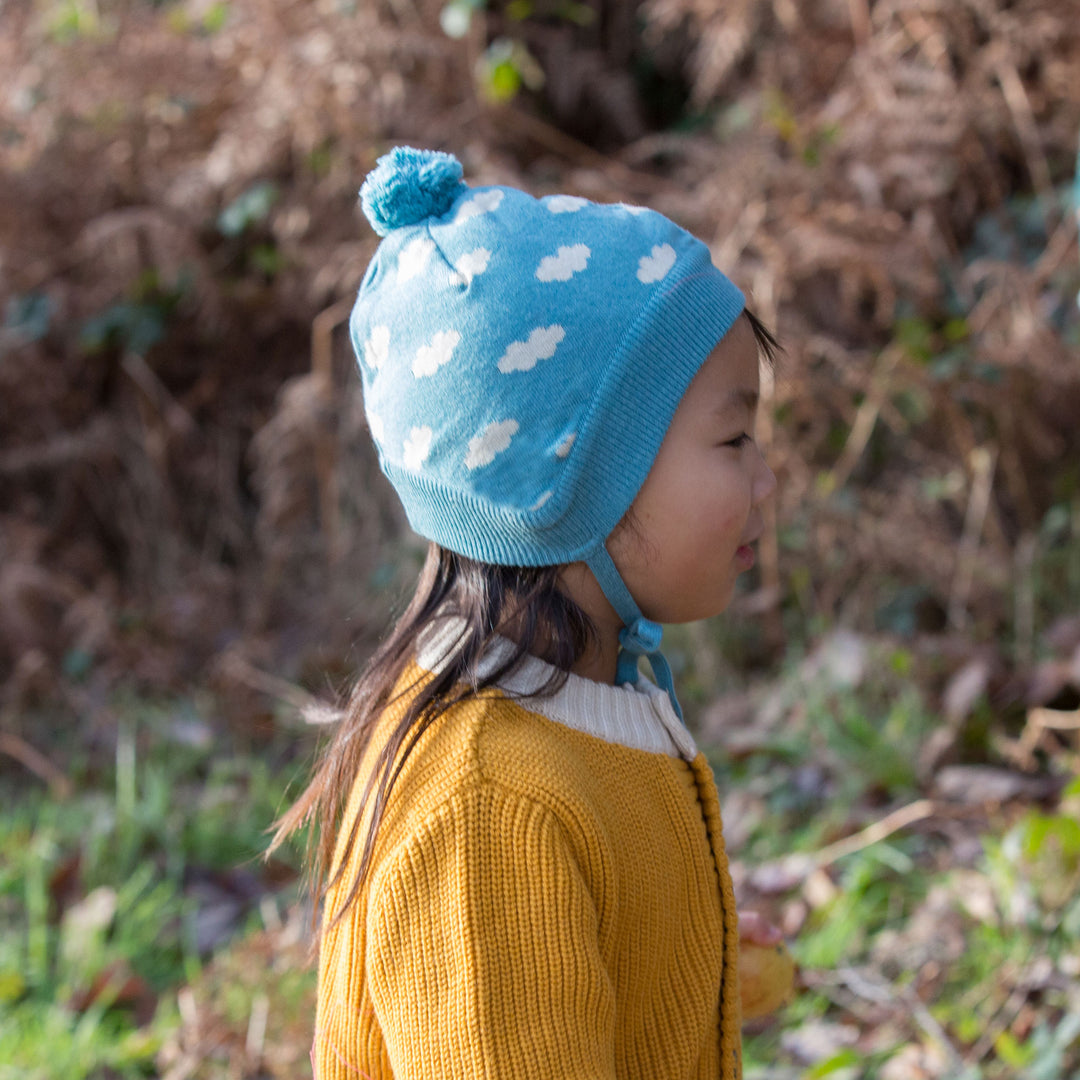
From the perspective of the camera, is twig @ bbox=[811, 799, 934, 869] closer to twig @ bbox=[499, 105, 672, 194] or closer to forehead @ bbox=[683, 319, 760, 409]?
forehead @ bbox=[683, 319, 760, 409]

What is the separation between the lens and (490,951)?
1150mm

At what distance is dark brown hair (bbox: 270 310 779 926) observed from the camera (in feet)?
4.41

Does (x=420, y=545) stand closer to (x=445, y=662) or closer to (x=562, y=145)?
(x=562, y=145)

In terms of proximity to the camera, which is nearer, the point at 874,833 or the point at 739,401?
the point at 739,401

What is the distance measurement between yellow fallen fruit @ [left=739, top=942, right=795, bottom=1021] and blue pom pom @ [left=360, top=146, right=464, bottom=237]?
3.72 ft

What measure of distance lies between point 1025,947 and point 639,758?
1.47m

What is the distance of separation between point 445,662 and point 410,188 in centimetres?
61

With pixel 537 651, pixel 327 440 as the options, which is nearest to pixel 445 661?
pixel 537 651

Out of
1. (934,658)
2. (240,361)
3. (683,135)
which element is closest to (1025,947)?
(934,658)

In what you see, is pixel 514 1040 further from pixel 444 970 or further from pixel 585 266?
pixel 585 266

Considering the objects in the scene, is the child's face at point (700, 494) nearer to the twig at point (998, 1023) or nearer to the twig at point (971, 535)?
the twig at point (998, 1023)

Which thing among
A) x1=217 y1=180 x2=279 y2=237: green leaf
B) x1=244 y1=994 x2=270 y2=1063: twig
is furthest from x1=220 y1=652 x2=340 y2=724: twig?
x1=217 y1=180 x2=279 y2=237: green leaf

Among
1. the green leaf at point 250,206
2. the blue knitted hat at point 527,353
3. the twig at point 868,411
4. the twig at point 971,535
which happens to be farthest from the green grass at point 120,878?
the twig at point 971,535

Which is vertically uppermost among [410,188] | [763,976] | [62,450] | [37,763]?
[410,188]
